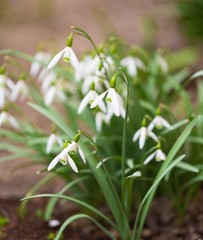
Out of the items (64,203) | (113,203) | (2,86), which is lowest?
(64,203)

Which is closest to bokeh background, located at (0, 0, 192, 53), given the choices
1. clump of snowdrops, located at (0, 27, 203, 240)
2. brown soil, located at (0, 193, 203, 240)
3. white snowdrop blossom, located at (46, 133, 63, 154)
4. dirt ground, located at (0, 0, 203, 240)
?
dirt ground, located at (0, 0, 203, 240)

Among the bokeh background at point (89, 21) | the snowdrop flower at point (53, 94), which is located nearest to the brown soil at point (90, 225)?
the snowdrop flower at point (53, 94)

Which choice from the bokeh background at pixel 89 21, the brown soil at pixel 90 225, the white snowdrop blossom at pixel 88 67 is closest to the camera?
the white snowdrop blossom at pixel 88 67

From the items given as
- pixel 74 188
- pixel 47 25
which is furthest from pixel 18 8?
pixel 74 188

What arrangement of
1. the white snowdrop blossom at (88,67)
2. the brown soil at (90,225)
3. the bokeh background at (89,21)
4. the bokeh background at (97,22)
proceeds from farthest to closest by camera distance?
1. the bokeh background at (89,21)
2. the bokeh background at (97,22)
3. the brown soil at (90,225)
4. the white snowdrop blossom at (88,67)

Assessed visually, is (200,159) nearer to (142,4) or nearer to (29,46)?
(29,46)

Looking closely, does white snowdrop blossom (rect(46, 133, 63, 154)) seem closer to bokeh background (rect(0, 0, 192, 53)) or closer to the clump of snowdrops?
the clump of snowdrops

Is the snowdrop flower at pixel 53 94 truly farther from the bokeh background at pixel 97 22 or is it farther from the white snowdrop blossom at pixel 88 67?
the bokeh background at pixel 97 22

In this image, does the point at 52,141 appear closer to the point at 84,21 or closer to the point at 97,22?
the point at 97,22
